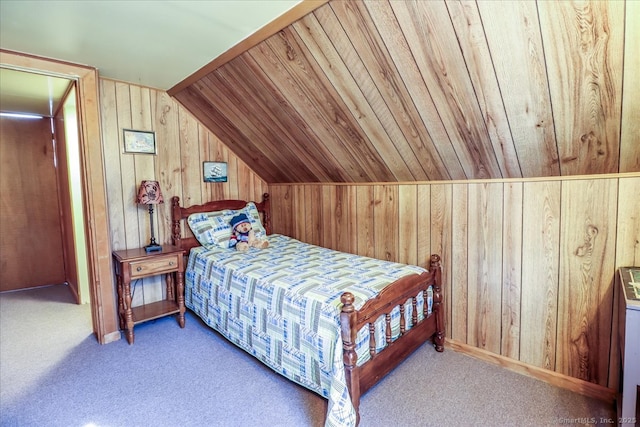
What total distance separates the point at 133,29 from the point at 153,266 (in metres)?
1.76

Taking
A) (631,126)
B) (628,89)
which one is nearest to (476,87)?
(628,89)

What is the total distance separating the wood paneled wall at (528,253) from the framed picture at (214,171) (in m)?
1.69

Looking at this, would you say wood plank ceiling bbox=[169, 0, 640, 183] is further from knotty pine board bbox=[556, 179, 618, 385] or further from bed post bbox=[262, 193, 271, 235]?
bed post bbox=[262, 193, 271, 235]

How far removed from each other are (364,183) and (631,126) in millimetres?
1807

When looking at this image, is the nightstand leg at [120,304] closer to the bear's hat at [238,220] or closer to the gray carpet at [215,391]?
the gray carpet at [215,391]

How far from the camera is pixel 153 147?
10.3ft

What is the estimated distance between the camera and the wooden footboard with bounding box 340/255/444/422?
65.9 inches

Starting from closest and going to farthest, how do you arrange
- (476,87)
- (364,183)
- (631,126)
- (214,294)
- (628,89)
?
(628,89) → (631,126) → (476,87) → (214,294) → (364,183)

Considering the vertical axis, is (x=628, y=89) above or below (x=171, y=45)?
below

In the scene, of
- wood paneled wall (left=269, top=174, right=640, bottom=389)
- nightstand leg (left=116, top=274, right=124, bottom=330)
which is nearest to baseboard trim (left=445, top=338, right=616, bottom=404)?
wood paneled wall (left=269, top=174, right=640, bottom=389)

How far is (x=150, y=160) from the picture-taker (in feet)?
10.3

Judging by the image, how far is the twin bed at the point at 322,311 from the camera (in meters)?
1.71

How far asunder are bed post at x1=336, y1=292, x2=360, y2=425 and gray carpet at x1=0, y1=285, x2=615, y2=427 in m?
0.24

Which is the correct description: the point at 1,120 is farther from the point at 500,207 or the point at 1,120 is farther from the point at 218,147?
the point at 500,207
